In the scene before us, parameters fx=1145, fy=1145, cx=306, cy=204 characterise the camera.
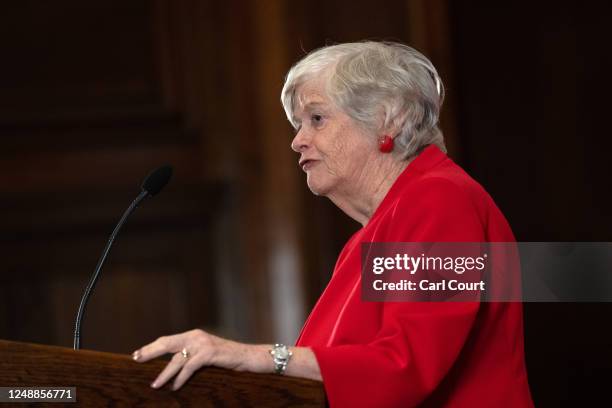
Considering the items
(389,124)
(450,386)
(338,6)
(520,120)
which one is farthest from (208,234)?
(450,386)

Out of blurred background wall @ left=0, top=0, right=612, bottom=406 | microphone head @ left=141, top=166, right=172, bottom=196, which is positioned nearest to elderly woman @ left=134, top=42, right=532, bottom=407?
→ microphone head @ left=141, top=166, right=172, bottom=196

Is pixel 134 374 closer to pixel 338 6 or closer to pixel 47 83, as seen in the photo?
pixel 338 6

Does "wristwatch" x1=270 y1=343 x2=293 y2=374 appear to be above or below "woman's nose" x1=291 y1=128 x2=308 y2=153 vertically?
below

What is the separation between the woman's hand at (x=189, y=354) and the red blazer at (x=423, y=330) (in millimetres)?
132

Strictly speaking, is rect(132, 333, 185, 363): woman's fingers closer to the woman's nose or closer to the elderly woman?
the elderly woman

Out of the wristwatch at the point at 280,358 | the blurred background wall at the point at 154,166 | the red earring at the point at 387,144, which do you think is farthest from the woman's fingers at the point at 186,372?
the blurred background wall at the point at 154,166

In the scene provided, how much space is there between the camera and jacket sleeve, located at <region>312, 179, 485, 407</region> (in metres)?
1.59

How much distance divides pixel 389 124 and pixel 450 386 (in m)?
0.51

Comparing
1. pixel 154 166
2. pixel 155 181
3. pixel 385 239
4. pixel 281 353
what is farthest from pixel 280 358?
pixel 154 166

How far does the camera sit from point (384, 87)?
201cm

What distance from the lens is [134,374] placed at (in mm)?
1498

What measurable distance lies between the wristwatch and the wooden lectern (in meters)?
0.01

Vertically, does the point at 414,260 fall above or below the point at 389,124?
below

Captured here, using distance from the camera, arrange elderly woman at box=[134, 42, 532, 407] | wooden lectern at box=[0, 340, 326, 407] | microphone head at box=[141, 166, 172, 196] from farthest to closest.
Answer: microphone head at box=[141, 166, 172, 196]
elderly woman at box=[134, 42, 532, 407]
wooden lectern at box=[0, 340, 326, 407]
